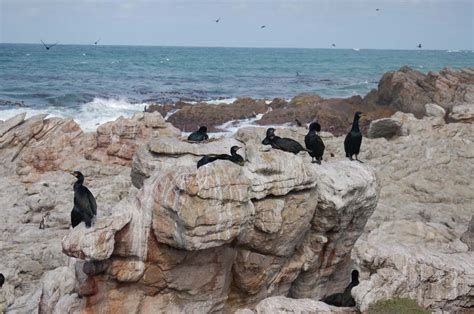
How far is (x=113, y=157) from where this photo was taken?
68.0 feet

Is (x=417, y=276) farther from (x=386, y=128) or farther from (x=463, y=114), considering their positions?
(x=463, y=114)

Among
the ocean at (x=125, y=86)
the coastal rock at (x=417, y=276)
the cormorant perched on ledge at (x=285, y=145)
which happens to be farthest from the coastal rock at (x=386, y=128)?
the ocean at (x=125, y=86)

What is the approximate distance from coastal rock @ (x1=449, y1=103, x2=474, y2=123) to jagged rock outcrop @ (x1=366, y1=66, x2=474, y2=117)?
8598mm

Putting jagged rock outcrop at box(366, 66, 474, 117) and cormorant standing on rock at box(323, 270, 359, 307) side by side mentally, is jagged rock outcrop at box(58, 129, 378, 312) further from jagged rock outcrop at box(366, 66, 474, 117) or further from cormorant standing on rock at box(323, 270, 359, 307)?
jagged rock outcrop at box(366, 66, 474, 117)

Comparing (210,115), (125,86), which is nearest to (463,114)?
(210,115)

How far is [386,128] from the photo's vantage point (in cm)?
2598

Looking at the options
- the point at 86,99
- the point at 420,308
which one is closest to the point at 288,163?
the point at 420,308

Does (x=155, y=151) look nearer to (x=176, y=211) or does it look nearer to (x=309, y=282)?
(x=176, y=211)

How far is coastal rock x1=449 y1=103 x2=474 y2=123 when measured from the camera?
2658 centimetres

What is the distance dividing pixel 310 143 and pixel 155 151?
3.33 meters

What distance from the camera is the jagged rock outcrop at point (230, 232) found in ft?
29.5

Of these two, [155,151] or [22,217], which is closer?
[155,151]

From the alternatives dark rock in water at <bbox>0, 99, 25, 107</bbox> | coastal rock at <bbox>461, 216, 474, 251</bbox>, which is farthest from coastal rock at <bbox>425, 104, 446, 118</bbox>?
dark rock in water at <bbox>0, 99, 25, 107</bbox>

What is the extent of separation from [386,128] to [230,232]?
59.9ft
